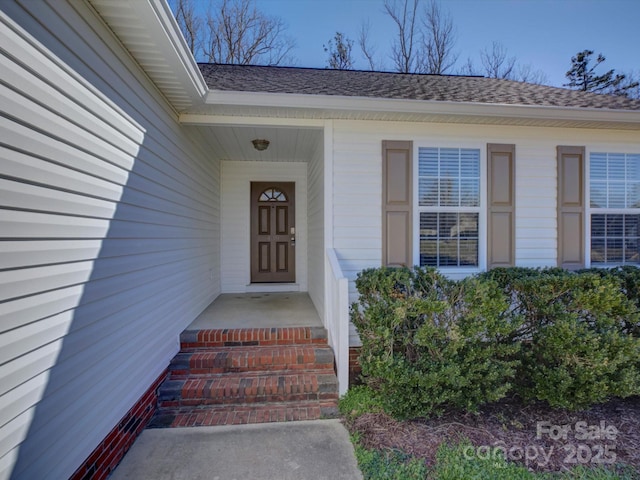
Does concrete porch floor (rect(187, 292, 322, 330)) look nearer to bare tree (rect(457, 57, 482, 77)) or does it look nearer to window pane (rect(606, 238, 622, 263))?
window pane (rect(606, 238, 622, 263))

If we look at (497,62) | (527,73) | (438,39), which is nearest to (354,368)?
(438,39)

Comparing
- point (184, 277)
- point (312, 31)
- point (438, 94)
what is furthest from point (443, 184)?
point (312, 31)

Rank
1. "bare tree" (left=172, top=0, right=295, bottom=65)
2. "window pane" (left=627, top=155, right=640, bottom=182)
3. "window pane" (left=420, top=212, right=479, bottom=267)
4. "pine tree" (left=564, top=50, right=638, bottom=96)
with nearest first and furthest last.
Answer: "window pane" (left=420, top=212, right=479, bottom=267)
"window pane" (left=627, top=155, right=640, bottom=182)
"bare tree" (left=172, top=0, right=295, bottom=65)
"pine tree" (left=564, top=50, right=638, bottom=96)

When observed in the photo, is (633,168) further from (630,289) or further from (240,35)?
→ (240,35)

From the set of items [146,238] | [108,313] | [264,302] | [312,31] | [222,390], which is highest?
[312,31]

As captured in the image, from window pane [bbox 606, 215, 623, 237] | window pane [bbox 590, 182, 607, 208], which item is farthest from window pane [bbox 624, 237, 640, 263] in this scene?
window pane [bbox 590, 182, 607, 208]

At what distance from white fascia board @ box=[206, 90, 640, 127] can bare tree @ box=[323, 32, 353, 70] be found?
9.53 m

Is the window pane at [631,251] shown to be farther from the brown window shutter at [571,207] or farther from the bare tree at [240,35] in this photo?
the bare tree at [240,35]

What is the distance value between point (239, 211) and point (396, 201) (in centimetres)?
298

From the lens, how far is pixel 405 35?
11.6m

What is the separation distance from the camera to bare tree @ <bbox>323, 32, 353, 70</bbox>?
11586mm

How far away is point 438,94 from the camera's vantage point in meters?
3.80

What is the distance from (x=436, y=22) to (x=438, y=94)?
34.8ft

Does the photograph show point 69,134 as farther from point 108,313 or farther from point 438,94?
point 438,94
